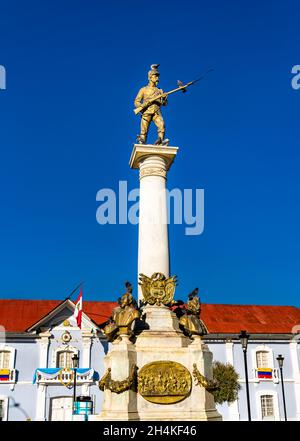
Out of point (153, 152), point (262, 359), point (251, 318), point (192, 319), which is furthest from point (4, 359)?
point (192, 319)

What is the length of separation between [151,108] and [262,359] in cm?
2226

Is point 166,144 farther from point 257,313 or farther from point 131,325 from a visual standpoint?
point 257,313

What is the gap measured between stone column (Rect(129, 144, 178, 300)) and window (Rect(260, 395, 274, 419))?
70.5 feet

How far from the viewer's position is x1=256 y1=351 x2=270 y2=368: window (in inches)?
1252

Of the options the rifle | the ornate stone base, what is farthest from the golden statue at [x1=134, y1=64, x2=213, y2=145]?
the ornate stone base

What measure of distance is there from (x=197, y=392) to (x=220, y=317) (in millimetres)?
22654

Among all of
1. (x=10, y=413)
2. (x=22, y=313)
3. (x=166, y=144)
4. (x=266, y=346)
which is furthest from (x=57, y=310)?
(x=166, y=144)

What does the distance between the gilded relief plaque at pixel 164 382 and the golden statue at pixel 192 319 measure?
1073 millimetres

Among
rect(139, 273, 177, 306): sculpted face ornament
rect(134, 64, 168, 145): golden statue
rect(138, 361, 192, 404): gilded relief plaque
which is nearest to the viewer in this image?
rect(138, 361, 192, 404): gilded relief plaque

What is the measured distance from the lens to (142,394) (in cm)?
1122

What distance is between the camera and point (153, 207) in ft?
46.2

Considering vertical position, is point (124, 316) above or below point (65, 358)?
below

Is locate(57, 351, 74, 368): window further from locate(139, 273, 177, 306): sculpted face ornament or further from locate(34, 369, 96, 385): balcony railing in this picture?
locate(139, 273, 177, 306): sculpted face ornament

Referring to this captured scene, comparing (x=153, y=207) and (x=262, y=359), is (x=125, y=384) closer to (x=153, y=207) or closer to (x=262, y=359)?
(x=153, y=207)
